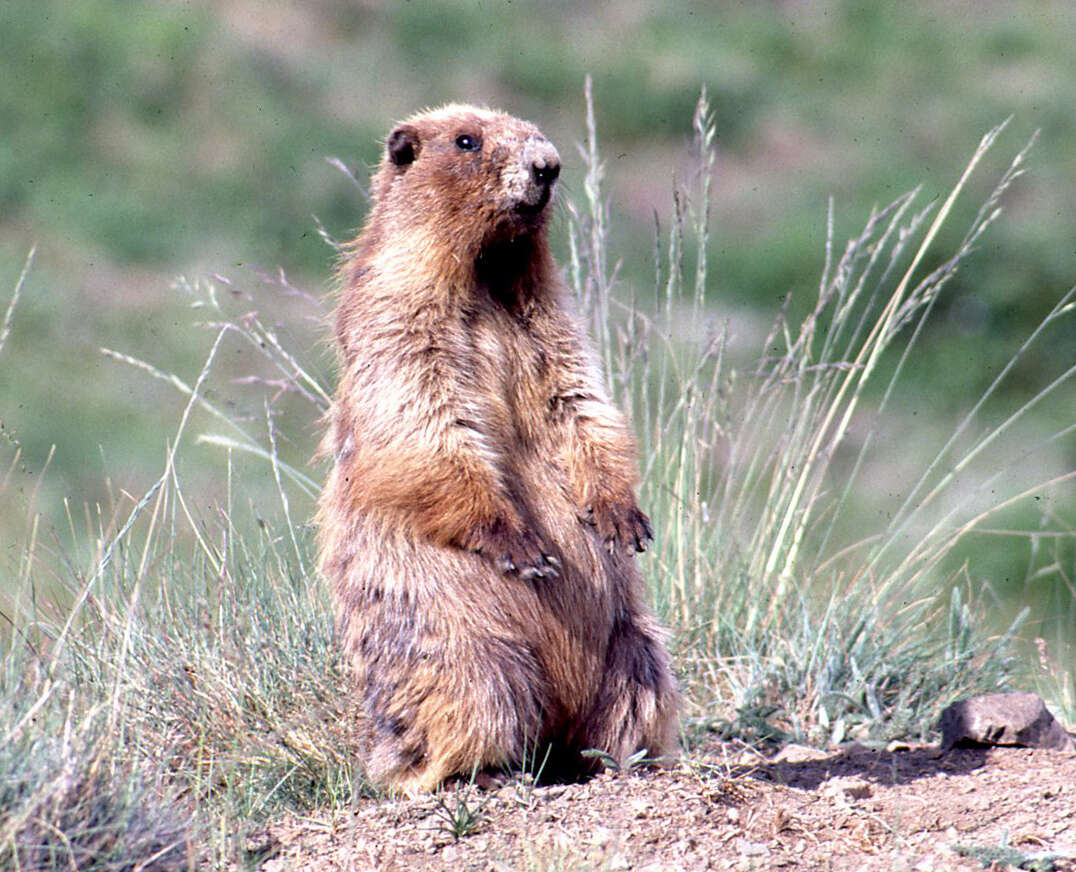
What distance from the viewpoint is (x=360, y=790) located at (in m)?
4.39

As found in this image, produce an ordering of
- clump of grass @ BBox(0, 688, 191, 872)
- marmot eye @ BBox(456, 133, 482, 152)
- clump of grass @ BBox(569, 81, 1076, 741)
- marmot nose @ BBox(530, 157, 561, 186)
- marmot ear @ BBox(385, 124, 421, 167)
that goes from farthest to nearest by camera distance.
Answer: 1. clump of grass @ BBox(569, 81, 1076, 741)
2. marmot ear @ BBox(385, 124, 421, 167)
3. marmot eye @ BBox(456, 133, 482, 152)
4. marmot nose @ BBox(530, 157, 561, 186)
5. clump of grass @ BBox(0, 688, 191, 872)

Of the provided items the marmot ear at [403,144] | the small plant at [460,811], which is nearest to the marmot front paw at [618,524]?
the small plant at [460,811]

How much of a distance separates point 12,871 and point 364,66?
12005 millimetres

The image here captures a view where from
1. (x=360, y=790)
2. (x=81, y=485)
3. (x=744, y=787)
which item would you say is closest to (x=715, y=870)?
(x=744, y=787)

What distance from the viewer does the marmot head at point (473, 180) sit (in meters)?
4.48

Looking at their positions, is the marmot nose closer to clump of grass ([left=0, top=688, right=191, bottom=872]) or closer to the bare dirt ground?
the bare dirt ground

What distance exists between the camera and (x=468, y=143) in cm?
460

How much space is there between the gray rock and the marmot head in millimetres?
2003

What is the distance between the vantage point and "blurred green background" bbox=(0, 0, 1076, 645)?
10914 mm

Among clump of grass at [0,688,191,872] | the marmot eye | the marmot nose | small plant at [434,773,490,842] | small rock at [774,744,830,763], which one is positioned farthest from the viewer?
small rock at [774,744,830,763]

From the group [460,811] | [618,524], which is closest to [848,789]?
[618,524]

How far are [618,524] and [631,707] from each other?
531mm

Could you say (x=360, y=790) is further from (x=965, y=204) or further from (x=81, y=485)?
(x=965, y=204)

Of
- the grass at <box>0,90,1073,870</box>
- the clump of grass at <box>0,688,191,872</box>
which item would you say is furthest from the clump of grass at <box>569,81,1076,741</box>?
the clump of grass at <box>0,688,191,872</box>
